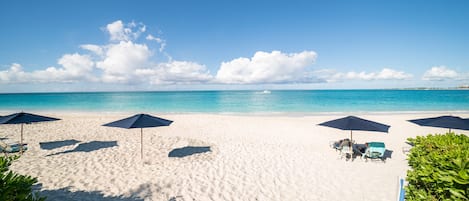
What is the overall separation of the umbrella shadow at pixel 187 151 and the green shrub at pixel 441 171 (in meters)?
6.59

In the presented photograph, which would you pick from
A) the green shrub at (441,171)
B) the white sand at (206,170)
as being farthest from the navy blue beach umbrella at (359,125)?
the green shrub at (441,171)

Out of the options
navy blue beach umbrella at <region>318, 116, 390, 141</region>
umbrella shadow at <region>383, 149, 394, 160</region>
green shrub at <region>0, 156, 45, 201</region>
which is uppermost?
green shrub at <region>0, 156, 45, 201</region>

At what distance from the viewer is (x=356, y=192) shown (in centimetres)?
514

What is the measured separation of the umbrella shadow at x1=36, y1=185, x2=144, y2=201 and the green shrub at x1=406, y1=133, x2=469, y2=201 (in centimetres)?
507

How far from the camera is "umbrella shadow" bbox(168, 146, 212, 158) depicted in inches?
309

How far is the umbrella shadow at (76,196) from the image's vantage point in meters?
4.59

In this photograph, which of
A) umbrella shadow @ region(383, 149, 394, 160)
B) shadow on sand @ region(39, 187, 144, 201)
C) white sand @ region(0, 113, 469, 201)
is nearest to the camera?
shadow on sand @ region(39, 187, 144, 201)

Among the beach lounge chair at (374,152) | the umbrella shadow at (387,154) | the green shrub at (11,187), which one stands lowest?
the umbrella shadow at (387,154)

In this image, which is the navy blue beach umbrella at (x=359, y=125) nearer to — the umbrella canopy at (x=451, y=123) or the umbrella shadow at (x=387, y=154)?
the umbrella shadow at (x=387, y=154)

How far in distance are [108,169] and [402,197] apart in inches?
285

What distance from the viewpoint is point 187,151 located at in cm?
835

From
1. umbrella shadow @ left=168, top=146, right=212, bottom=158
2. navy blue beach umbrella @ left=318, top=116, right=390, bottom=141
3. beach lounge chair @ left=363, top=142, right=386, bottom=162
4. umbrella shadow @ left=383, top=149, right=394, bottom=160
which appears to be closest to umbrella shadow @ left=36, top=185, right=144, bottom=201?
umbrella shadow @ left=168, top=146, right=212, bottom=158

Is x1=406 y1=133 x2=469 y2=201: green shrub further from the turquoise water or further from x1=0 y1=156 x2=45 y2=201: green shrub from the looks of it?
the turquoise water

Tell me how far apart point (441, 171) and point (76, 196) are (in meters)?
6.42
